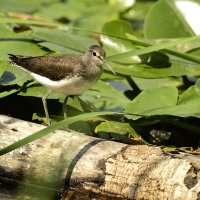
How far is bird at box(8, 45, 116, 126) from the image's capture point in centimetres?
614

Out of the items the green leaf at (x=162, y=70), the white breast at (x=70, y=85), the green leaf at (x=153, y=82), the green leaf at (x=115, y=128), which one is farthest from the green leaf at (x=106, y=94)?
the white breast at (x=70, y=85)

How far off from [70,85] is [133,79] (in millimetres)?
1352

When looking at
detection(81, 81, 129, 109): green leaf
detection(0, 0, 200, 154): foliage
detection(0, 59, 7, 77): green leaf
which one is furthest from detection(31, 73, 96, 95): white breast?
detection(81, 81, 129, 109): green leaf

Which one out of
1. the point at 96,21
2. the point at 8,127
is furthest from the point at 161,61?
the point at 96,21

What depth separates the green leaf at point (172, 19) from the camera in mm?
7516

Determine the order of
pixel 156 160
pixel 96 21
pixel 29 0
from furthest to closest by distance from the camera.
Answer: pixel 29 0 < pixel 96 21 < pixel 156 160

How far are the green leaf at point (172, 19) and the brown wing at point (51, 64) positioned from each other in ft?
4.71

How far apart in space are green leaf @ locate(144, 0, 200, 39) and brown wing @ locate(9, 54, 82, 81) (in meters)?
1.44

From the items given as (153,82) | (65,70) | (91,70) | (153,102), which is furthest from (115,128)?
(153,82)

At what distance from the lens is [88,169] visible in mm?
5527

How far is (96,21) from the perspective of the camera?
993cm

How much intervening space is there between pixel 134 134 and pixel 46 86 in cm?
83

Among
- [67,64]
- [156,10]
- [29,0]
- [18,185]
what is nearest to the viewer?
[18,185]

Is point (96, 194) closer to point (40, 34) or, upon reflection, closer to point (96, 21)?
point (40, 34)
